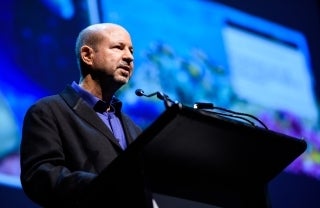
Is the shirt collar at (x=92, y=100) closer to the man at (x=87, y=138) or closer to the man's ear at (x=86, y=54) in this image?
the man at (x=87, y=138)

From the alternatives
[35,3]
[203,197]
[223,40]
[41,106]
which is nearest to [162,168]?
[203,197]

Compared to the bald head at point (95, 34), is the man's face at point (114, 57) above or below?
below

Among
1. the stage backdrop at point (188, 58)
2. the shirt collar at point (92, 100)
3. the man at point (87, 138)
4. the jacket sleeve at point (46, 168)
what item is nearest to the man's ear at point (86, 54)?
the man at point (87, 138)

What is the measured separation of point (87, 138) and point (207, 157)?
0.40 metres

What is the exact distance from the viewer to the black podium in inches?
58.7

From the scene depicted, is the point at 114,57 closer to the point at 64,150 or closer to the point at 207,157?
the point at 64,150

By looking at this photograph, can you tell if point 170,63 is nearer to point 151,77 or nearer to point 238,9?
point 151,77

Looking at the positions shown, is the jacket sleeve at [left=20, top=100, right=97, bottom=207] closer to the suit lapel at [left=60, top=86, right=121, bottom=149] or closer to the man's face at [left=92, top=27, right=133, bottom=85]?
the suit lapel at [left=60, top=86, right=121, bottom=149]

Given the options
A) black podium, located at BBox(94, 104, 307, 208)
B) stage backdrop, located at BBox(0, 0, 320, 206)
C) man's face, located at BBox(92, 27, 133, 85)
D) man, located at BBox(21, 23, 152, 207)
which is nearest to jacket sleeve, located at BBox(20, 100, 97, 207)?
man, located at BBox(21, 23, 152, 207)

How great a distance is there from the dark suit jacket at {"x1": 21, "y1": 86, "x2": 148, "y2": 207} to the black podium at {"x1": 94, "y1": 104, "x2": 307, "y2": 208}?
0.15 meters

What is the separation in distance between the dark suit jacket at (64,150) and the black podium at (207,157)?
6.0 inches

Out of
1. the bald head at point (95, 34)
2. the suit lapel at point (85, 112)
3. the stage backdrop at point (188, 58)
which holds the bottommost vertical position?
the suit lapel at point (85, 112)

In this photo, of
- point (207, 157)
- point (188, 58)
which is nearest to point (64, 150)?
point (207, 157)

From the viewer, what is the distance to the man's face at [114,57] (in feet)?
7.11
